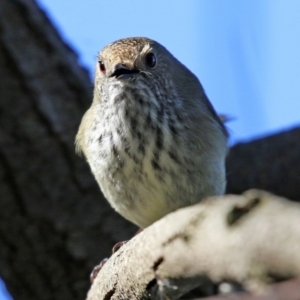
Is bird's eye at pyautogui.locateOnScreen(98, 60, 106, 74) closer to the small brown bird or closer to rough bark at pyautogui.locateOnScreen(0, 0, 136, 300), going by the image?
the small brown bird

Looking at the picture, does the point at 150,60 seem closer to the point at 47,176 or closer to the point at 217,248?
the point at 47,176

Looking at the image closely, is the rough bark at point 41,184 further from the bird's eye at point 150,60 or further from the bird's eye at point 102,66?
the bird's eye at point 150,60

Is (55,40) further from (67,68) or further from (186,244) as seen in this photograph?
(186,244)

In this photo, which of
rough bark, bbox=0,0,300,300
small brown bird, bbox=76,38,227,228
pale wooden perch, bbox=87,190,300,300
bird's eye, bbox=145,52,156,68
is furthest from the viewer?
rough bark, bbox=0,0,300,300

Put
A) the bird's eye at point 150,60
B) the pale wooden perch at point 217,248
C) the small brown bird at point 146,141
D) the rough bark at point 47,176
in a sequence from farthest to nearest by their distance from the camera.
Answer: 1. the rough bark at point 47,176
2. the bird's eye at point 150,60
3. the small brown bird at point 146,141
4. the pale wooden perch at point 217,248

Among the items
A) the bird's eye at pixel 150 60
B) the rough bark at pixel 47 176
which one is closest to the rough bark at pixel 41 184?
the rough bark at pixel 47 176

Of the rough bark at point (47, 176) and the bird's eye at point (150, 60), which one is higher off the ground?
the bird's eye at point (150, 60)

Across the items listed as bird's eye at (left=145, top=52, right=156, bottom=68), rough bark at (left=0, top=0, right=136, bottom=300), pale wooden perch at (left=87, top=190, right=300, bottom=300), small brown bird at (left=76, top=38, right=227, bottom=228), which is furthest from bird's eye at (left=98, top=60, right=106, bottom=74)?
pale wooden perch at (left=87, top=190, right=300, bottom=300)

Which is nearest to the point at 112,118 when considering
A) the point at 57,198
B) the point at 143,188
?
the point at 143,188
